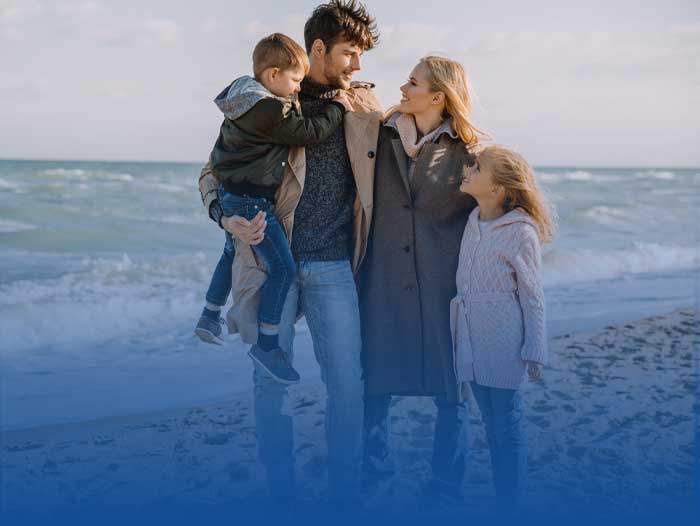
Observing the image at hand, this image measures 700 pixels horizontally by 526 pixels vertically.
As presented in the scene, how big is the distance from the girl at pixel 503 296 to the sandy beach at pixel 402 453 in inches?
21.2

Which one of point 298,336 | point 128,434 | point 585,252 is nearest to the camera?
point 128,434

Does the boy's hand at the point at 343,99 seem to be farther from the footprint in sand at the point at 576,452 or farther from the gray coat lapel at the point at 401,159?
the footprint in sand at the point at 576,452

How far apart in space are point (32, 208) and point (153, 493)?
1343 centimetres

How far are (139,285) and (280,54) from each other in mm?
6673

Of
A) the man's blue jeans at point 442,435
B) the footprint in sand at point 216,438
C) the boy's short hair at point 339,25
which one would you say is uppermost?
the boy's short hair at point 339,25

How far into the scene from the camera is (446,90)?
2.99 meters

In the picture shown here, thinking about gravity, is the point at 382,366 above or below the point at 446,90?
below

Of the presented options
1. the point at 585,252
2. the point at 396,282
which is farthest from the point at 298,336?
the point at 585,252

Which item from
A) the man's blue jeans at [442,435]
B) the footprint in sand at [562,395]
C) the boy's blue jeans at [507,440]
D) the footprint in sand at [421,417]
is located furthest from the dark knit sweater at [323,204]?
the footprint in sand at [562,395]

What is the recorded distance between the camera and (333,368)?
3047 millimetres

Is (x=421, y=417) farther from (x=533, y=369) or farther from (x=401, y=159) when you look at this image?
(x=401, y=159)

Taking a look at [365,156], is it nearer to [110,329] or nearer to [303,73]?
[303,73]

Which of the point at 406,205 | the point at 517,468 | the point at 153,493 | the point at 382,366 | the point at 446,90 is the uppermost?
the point at 446,90

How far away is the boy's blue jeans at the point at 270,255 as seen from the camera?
2.94m
